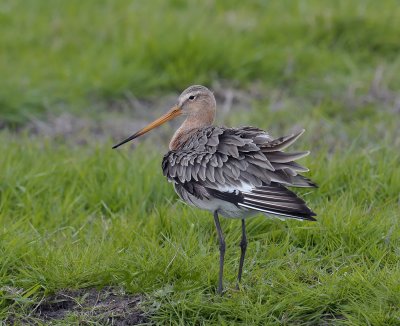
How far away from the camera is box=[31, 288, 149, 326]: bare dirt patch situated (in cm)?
543

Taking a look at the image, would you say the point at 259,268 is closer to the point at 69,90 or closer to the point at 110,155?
the point at 110,155

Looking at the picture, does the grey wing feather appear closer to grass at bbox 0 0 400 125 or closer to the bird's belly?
the bird's belly

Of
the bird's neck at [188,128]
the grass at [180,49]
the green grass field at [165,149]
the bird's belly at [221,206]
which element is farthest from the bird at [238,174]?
the grass at [180,49]

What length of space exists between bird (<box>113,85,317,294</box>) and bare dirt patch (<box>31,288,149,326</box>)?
22.4 inches

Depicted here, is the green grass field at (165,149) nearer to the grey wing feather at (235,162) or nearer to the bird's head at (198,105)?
the grey wing feather at (235,162)

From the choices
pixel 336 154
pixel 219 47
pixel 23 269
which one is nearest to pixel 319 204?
pixel 336 154

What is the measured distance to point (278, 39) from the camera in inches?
411

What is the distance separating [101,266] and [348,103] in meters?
4.20

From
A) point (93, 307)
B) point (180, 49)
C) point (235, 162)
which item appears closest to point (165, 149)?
point (180, 49)

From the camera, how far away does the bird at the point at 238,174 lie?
546 cm

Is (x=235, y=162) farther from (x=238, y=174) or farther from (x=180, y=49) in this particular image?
(x=180, y=49)

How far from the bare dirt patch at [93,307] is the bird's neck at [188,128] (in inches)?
47.5

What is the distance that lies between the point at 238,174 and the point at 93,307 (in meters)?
1.23

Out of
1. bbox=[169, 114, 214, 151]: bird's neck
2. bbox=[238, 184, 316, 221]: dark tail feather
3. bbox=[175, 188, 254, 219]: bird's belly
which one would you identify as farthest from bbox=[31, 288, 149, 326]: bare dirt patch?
bbox=[169, 114, 214, 151]: bird's neck
